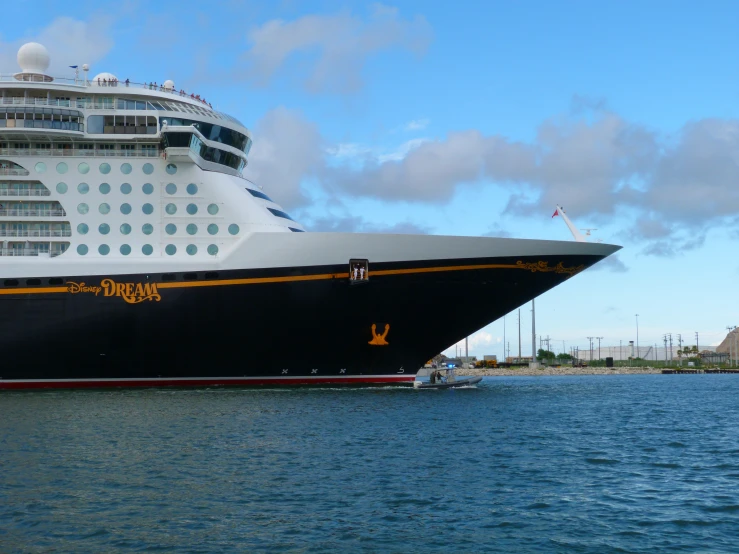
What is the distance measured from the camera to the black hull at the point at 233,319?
122ft

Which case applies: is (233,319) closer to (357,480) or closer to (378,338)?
(378,338)

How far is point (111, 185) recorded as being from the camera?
133ft

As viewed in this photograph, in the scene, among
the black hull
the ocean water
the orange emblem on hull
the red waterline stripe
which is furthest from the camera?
the red waterline stripe

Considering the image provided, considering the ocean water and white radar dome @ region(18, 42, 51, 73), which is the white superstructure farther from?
the ocean water

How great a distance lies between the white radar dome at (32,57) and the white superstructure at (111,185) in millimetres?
2268

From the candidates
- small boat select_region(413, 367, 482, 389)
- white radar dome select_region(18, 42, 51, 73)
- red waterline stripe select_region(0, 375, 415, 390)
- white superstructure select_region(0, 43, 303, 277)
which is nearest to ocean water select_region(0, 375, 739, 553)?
red waterline stripe select_region(0, 375, 415, 390)

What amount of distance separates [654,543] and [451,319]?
25.9 metres

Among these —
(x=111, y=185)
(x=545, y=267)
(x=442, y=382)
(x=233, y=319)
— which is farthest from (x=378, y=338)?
(x=111, y=185)

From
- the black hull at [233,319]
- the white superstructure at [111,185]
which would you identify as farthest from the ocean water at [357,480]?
the white superstructure at [111,185]

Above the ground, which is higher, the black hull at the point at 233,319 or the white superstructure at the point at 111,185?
the white superstructure at the point at 111,185

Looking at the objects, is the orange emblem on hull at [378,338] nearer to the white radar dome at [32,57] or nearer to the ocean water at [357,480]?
the ocean water at [357,480]

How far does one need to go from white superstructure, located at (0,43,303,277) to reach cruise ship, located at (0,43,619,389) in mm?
83

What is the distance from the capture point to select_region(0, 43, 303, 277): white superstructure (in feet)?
130

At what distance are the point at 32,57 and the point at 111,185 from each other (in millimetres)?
10472
